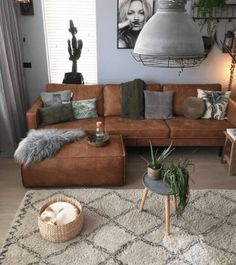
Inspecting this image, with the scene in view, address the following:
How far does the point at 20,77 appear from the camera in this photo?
3719mm

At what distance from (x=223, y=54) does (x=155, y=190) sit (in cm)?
Answer: 259

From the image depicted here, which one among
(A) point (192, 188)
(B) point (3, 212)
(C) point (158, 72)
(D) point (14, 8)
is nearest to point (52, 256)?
(B) point (3, 212)

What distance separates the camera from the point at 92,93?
367cm

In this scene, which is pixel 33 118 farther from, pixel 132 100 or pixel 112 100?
pixel 132 100

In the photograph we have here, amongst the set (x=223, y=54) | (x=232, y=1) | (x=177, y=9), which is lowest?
(x=223, y=54)

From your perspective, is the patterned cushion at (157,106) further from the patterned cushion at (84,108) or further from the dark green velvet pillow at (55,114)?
the dark green velvet pillow at (55,114)

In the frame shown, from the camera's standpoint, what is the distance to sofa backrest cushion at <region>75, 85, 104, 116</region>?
3658mm

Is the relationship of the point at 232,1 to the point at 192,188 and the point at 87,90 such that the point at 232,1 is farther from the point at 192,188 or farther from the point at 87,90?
the point at 192,188

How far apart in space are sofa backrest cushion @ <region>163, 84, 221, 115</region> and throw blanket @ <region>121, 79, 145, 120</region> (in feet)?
1.26

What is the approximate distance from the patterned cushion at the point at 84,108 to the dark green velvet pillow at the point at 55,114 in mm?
110

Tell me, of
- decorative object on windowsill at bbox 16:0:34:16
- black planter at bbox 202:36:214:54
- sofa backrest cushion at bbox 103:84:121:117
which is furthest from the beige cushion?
decorative object on windowsill at bbox 16:0:34:16

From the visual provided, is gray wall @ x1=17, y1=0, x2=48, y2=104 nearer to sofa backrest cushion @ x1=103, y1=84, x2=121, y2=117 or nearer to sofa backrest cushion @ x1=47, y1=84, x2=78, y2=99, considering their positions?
sofa backrest cushion @ x1=47, y1=84, x2=78, y2=99

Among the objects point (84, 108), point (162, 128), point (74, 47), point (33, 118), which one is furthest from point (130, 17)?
point (33, 118)

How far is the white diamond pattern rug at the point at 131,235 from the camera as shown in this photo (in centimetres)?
200
